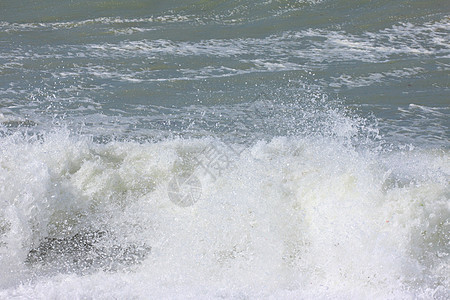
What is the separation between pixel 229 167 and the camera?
4438 millimetres

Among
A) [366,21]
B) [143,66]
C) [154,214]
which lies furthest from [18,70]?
[366,21]

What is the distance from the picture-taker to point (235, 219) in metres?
3.96

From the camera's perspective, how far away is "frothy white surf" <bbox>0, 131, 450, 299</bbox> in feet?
11.2

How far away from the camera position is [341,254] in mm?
3527

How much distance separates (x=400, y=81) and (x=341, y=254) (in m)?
3.52

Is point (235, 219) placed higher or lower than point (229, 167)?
lower

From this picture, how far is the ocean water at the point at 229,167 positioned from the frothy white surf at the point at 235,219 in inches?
0.5

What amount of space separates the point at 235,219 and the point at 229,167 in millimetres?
597

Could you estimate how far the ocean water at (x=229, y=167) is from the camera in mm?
3480

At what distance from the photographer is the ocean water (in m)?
3.48

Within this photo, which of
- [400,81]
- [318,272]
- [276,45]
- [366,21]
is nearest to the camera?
[318,272]

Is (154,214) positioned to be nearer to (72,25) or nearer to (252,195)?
(252,195)

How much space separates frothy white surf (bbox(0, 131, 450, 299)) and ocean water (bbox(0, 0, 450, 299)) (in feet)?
0.04

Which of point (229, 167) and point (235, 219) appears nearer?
point (235, 219)
